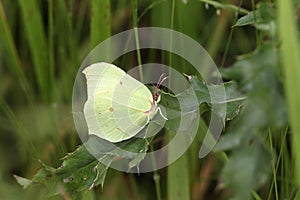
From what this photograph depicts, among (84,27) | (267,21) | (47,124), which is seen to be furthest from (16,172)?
(267,21)

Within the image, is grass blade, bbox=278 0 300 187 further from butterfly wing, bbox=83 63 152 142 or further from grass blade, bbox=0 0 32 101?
grass blade, bbox=0 0 32 101

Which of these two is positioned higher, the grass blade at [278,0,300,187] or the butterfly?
the grass blade at [278,0,300,187]

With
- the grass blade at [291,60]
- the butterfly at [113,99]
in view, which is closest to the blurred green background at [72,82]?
the butterfly at [113,99]

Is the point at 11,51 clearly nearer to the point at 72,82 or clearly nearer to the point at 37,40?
the point at 37,40

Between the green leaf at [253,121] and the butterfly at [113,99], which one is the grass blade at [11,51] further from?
the green leaf at [253,121]

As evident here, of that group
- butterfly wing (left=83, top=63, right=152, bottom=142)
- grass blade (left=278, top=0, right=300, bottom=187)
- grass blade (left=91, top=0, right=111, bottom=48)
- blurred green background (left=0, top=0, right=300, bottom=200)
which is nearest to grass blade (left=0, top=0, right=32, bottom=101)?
blurred green background (left=0, top=0, right=300, bottom=200)

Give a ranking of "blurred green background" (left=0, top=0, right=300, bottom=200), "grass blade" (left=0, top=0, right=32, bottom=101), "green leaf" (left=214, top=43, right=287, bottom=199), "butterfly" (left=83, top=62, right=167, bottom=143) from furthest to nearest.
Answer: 1. "grass blade" (left=0, top=0, right=32, bottom=101)
2. "blurred green background" (left=0, top=0, right=300, bottom=200)
3. "butterfly" (left=83, top=62, right=167, bottom=143)
4. "green leaf" (left=214, top=43, right=287, bottom=199)

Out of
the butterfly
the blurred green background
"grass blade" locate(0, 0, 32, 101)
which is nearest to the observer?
the butterfly

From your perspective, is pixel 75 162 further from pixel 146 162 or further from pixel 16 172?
pixel 16 172

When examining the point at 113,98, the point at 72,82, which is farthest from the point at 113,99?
the point at 72,82
